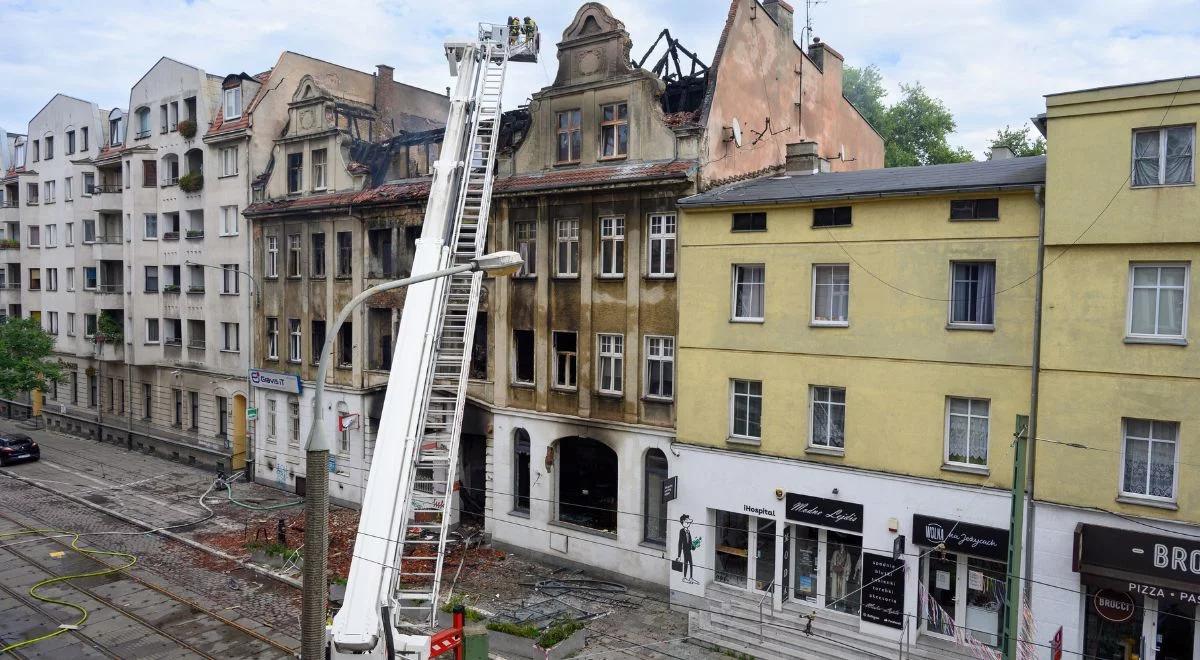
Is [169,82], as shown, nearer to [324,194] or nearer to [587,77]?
[324,194]

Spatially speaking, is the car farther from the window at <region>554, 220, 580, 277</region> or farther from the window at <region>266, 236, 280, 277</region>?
the window at <region>554, 220, 580, 277</region>

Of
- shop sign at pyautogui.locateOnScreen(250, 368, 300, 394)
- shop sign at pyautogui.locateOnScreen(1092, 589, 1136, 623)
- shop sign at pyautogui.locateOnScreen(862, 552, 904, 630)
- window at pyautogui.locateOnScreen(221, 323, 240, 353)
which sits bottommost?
shop sign at pyautogui.locateOnScreen(862, 552, 904, 630)

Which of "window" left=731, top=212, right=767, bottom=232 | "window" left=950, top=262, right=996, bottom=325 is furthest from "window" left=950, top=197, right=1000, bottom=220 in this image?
"window" left=731, top=212, right=767, bottom=232

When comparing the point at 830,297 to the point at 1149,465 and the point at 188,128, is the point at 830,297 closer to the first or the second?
the point at 1149,465

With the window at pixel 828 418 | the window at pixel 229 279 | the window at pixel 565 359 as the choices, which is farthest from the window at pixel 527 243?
the window at pixel 229 279

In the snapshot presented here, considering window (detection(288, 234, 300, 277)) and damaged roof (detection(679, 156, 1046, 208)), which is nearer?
damaged roof (detection(679, 156, 1046, 208))

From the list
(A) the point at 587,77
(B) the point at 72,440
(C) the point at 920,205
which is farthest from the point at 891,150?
(B) the point at 72,440

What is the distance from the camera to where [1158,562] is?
1633 cm

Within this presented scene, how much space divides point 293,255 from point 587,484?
18026 mm

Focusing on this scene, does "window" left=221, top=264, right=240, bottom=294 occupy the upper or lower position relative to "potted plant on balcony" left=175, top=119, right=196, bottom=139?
lower

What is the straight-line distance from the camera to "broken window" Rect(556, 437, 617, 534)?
26.0 m

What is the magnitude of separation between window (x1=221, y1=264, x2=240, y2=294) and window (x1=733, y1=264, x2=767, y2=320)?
26132 millimetres

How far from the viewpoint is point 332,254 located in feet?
112

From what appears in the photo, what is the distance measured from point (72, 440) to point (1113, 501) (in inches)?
2025
